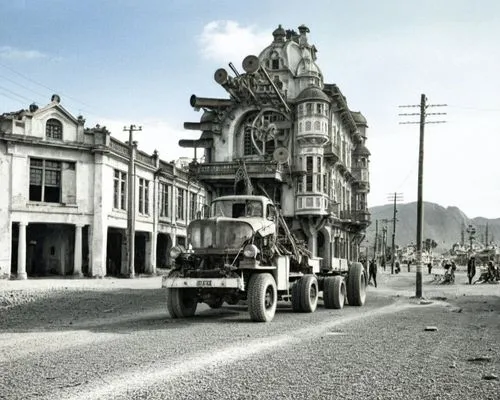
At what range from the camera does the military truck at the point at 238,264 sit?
13867 millimetres

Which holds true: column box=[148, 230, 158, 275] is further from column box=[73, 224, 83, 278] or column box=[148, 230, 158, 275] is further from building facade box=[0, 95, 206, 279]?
column box=[73, 224, 83, 278]

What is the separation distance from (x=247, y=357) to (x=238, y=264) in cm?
529

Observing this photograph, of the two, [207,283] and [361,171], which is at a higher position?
[361,171]

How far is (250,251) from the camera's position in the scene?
1388 centimetres

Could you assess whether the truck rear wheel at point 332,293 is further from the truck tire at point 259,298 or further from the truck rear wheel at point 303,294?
the truck tire at point 259,298

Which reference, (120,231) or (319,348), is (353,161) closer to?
(120,231)

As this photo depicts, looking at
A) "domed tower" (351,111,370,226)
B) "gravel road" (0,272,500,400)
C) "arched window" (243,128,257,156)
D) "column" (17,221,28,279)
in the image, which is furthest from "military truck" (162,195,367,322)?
"domed tower" (351,111,370,226)

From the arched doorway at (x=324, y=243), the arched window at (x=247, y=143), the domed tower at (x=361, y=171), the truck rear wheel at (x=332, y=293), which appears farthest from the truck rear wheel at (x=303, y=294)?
the domed tower at (x=361, y=171)

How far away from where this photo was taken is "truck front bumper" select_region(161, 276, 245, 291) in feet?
44.5

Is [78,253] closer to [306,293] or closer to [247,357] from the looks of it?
[306,293]

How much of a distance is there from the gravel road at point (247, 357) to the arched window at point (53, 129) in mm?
17994

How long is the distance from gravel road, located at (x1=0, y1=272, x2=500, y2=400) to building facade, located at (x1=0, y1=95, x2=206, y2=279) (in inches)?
640

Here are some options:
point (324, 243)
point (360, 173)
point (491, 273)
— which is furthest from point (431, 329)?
point (360, 173)

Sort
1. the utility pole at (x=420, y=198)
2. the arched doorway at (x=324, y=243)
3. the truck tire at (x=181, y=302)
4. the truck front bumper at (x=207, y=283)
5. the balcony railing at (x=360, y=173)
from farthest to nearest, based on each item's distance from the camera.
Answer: the balcony railing at (x=360, y=173) < the arched doorway at (x=324, y=243) < the utility pole at (x=420, y=198) < the truck tire at (x=181, y=302) < the truck front bumper at (x=207, y=283)
